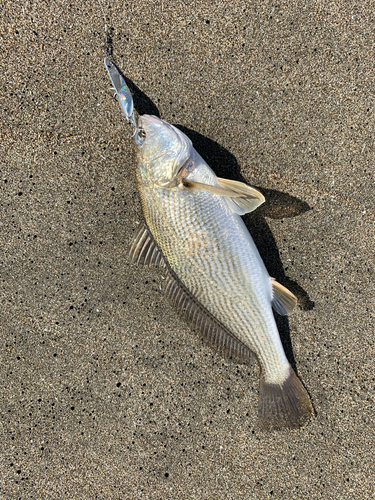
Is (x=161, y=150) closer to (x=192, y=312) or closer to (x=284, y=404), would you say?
(x=192, y=312)

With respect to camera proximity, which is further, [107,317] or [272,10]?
[107,317]

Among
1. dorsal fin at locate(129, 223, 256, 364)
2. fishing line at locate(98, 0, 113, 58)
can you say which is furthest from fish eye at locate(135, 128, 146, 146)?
fishing line at locate(98, 0, 113, 58)

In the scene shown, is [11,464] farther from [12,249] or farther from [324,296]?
[324,296]

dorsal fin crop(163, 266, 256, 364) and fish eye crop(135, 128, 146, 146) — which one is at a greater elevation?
fish eye crop(135, 128, 146, 146)

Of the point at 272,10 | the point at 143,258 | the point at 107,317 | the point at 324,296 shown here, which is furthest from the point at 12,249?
→ the point at 272,10

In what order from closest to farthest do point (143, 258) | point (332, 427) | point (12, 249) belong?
point (143, 258)
point (332, 427)
point (12, 249)

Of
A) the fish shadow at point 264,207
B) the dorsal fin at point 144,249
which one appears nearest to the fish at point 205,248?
the dorsal fin at point 144,249

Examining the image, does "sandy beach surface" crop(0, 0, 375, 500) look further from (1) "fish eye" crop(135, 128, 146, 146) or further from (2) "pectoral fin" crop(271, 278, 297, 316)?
(1) "fish eye" crop(135, 128, 146, 146)
